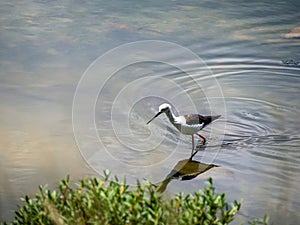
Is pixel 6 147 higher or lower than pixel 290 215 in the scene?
higher

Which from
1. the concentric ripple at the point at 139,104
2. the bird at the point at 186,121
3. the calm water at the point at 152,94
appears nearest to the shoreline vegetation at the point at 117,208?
the calm water at the point at 152,94

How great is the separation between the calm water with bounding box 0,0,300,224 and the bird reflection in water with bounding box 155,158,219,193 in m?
0.01

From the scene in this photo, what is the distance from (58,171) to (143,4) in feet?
12.9

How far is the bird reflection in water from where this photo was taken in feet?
14.8

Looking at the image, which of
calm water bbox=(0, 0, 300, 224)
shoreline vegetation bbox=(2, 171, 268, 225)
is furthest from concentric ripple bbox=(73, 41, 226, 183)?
shoreline vegetation bbox=(2, 171, 268, 225)

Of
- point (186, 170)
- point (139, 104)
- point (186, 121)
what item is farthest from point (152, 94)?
point (186, 170)

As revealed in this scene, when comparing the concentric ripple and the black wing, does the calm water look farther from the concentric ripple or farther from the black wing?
the black wing

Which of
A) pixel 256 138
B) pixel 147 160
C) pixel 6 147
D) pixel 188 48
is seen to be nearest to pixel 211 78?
pixel 188 48

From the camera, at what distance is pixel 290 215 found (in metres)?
3.99

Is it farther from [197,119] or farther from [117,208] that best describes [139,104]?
[117,208]

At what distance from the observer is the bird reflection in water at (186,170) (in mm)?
4523

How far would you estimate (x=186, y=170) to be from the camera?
4.67 metres

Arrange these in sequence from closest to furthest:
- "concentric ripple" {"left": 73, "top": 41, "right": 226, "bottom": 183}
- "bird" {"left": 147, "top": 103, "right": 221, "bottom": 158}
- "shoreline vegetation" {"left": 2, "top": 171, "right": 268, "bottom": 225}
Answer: "shoreline vegetation" {"left": 2, "top": 171, "right": 268, "bottom": 225}, "concentric ripple" {"left": 73, "top": 41, "right": 226, "bottom": 183}, "bird" {"left": 147, "top": 103, "right": 221, "bottom": 158}

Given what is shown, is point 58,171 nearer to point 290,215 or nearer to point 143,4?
point 290,215
